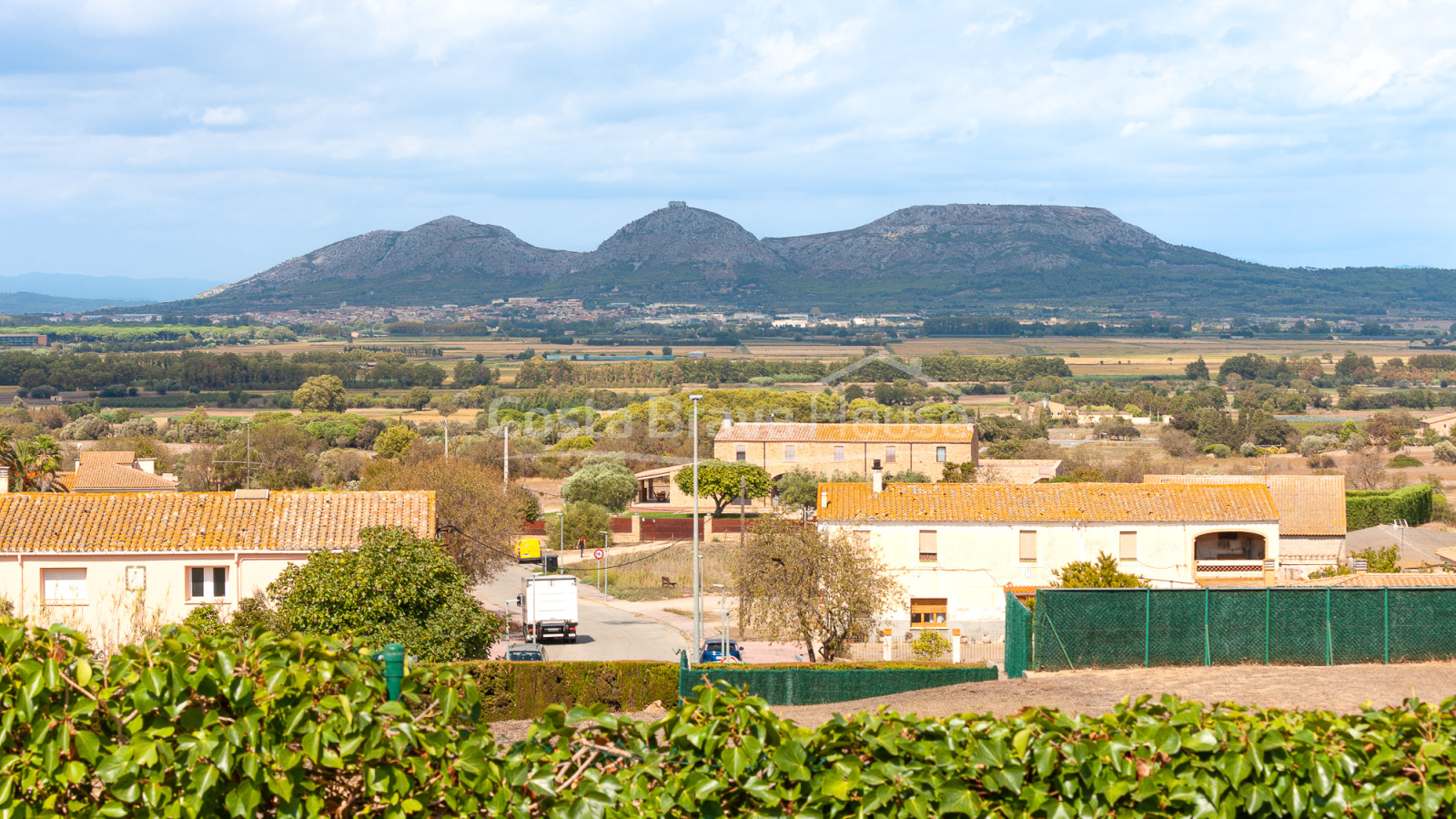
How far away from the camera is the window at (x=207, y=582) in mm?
27016

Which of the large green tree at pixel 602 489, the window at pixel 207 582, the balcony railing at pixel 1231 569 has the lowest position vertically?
the large green tree at pixel 602 489

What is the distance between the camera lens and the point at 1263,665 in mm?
22203

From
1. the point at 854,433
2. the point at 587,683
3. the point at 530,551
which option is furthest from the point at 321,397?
the point at 587,683

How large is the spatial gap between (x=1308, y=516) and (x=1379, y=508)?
27.4 feet

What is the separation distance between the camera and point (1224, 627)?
22406 mm

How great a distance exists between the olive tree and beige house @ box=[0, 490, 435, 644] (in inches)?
336

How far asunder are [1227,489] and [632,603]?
21.3 meters

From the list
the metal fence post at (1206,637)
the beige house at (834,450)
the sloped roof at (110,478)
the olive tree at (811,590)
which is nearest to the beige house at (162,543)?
the olive tree at (811,590)

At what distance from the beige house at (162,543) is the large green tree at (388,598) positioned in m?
2.29

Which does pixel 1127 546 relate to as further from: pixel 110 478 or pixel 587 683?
pixel 110 478

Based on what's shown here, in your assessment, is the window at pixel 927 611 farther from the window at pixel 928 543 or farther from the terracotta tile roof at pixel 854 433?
the terracotta tile roof at pixel 854 433

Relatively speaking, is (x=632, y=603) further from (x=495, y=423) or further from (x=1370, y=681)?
(x=495, y=423)

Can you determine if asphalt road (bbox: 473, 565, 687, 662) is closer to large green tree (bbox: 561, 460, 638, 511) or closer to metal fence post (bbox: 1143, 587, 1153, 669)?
metal fence post (bbox: 1143, 587, 1153, 669)

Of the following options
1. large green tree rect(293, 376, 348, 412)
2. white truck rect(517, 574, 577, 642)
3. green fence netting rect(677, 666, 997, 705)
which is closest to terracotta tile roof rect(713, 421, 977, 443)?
white truck rect(517, 574, 577, 642)
